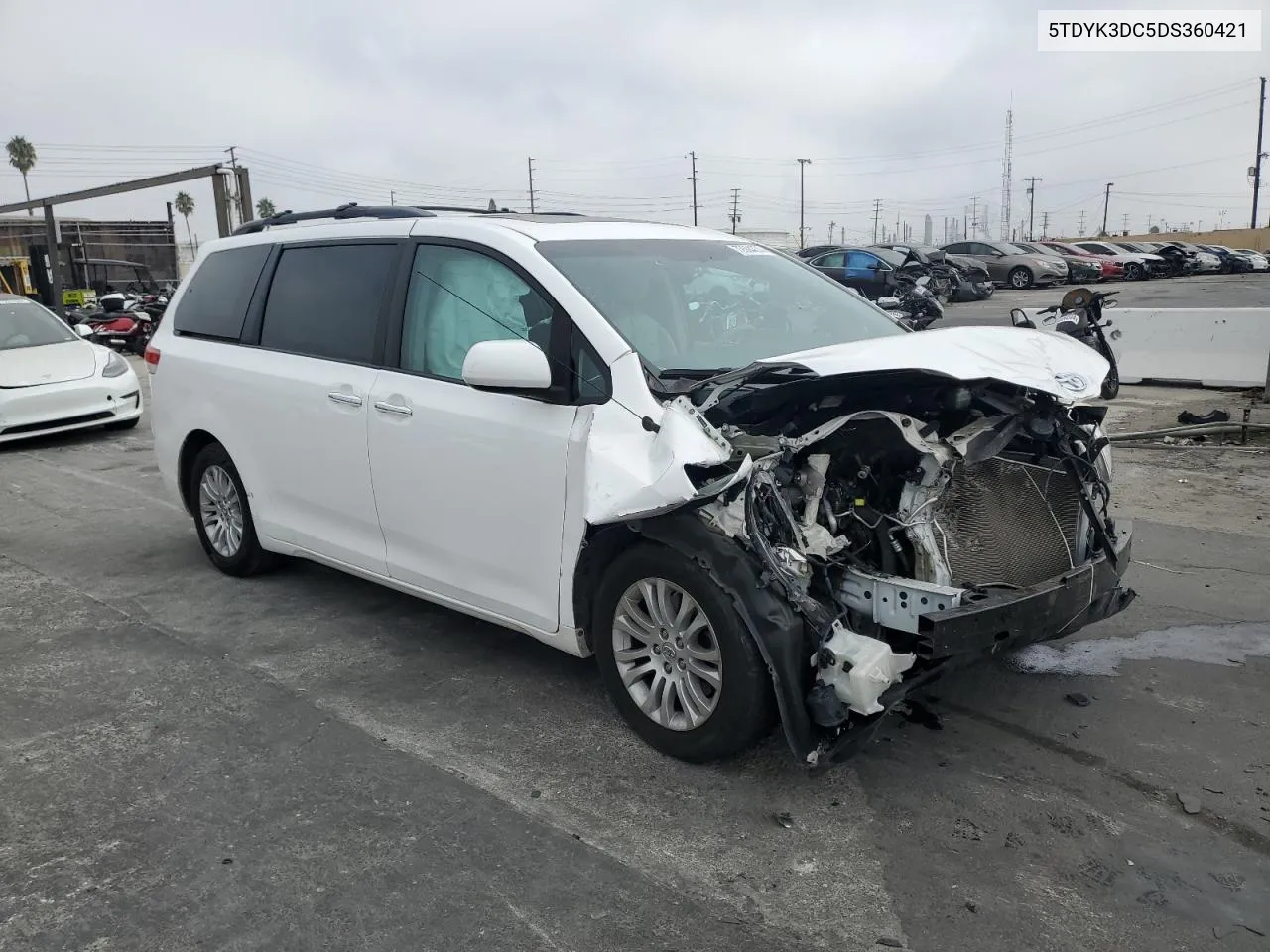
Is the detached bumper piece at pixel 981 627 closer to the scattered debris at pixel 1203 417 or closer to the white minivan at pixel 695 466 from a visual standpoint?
the white minivan at pixel 695 466

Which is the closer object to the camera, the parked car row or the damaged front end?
the damaged front end

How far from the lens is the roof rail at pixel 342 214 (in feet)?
15.5

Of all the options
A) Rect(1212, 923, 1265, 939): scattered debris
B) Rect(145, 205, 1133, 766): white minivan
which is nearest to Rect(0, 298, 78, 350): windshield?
Rect(145, 205, 1133, 766): white minivan

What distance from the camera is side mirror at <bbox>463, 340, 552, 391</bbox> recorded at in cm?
358

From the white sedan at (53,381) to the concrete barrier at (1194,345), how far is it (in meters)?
10.6

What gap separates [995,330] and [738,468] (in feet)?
4.41

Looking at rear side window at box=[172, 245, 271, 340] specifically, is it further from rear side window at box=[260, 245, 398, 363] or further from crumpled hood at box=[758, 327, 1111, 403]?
crumpled hood at box=[758, 327, 1111, 403]

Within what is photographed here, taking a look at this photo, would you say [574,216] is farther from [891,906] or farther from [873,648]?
[891,906]

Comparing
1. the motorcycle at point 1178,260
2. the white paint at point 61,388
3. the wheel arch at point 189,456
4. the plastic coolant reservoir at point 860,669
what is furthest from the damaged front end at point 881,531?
the motorcycle at point 1178,260

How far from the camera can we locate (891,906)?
279cm

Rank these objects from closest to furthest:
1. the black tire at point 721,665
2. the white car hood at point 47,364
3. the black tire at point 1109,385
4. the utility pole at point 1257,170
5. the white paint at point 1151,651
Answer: the black tire at point 721,665 → the black tire at point 1109,385 → the white paint at point 1151,651 → the white car hood at point 47,364 → the utility pole at point 1257,170

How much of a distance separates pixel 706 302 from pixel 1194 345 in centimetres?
863

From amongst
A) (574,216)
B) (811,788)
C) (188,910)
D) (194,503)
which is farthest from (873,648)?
(194,503)

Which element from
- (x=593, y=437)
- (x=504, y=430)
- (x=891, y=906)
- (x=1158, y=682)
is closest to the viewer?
(x=891, y=906)
